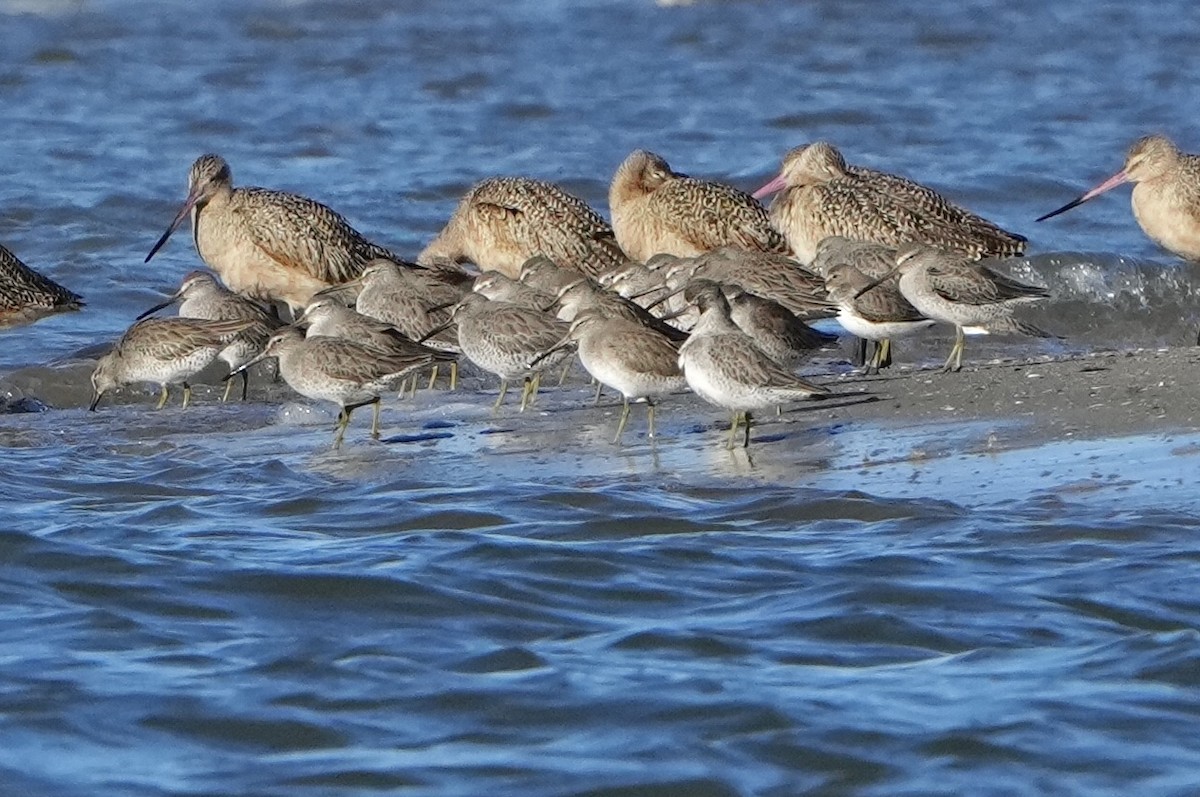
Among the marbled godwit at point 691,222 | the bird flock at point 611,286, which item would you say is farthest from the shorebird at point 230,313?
the marbled godwit at point 691,222

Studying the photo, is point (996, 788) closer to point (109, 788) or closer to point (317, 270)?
point (109, 788)

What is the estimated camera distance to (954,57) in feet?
74.9

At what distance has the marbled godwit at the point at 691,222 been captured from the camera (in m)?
11.6

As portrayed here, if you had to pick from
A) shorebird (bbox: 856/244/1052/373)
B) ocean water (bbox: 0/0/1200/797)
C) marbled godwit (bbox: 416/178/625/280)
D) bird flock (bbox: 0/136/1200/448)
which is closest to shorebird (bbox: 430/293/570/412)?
bird flock (bbox: 0/136/1200/448)

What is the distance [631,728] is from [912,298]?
4.44 m

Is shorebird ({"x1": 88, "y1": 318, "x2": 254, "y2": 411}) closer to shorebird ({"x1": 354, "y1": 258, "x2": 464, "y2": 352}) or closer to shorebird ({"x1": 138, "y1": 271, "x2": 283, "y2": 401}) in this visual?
shorebird ({"x1": 138, "y1": 271, "x2": 283, "y2": 401})

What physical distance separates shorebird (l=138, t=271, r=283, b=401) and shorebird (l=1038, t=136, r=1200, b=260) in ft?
15.2

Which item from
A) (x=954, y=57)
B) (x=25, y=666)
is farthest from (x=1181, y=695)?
(x=954, y=57)

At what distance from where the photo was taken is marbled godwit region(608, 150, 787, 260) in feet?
38.1

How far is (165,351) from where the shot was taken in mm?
9289

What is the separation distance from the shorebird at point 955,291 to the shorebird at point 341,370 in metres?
2.07

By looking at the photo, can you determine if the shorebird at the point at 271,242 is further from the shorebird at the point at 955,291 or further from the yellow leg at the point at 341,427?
the shorebird at the point at 955,291

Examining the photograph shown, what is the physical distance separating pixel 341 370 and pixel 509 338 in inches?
29.1

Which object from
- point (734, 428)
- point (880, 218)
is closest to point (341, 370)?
Answer: point (734, 428)
